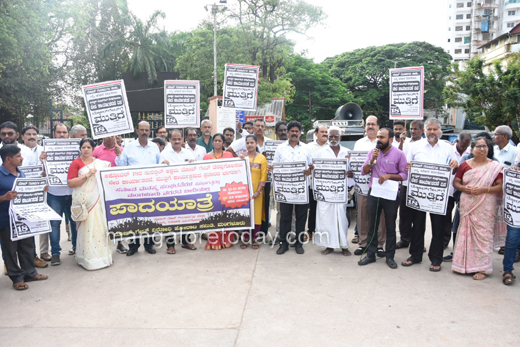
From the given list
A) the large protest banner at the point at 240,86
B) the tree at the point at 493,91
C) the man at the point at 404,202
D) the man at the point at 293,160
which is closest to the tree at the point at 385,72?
the tree at the point at 493,91

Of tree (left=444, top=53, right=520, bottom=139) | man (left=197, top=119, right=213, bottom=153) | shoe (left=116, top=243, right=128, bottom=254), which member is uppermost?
tree (left=444, top=53, right=520, bottom=139)

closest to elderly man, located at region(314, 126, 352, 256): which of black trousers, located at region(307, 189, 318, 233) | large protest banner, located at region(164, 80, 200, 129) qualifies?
black trousers, located at region(307, 189, 318, 233)

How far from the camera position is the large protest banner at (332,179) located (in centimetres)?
596

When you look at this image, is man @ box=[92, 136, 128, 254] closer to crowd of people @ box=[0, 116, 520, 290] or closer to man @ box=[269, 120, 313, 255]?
crowd of people @ box=[0, 116, 520, 290]

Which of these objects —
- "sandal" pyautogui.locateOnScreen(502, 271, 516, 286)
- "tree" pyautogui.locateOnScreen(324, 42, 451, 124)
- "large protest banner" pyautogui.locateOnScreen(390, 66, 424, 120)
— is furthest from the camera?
"tree" pyautogui.locateOnScreen(324, 42, 451, 124)

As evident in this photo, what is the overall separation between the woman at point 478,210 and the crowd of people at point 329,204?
0.04ft

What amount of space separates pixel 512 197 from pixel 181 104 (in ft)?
17.7

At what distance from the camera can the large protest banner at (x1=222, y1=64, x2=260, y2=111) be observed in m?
7.85

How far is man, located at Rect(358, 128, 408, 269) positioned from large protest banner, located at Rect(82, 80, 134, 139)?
11.9ft

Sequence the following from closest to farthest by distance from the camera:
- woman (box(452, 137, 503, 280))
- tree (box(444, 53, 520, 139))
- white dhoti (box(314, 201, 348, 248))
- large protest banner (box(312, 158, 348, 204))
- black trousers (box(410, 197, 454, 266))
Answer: woman (box(452, 137, 503, 280)) < black trousers (box(410, 197, 454, 266)) < large protest banner (box(312, 158, 348, 204)) < white dhoti (box(314, 201, 348, 248)) < tree (box(444, 53, 520, 139))

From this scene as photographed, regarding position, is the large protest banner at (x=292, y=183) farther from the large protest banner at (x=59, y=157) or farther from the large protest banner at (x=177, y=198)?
the large protest banner at (x=59, y=157)

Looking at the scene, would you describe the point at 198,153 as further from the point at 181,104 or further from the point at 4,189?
the point at 4,189

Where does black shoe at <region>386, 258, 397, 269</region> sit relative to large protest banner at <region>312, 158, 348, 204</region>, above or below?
below

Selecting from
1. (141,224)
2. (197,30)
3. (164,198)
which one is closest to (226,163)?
(164,198)
